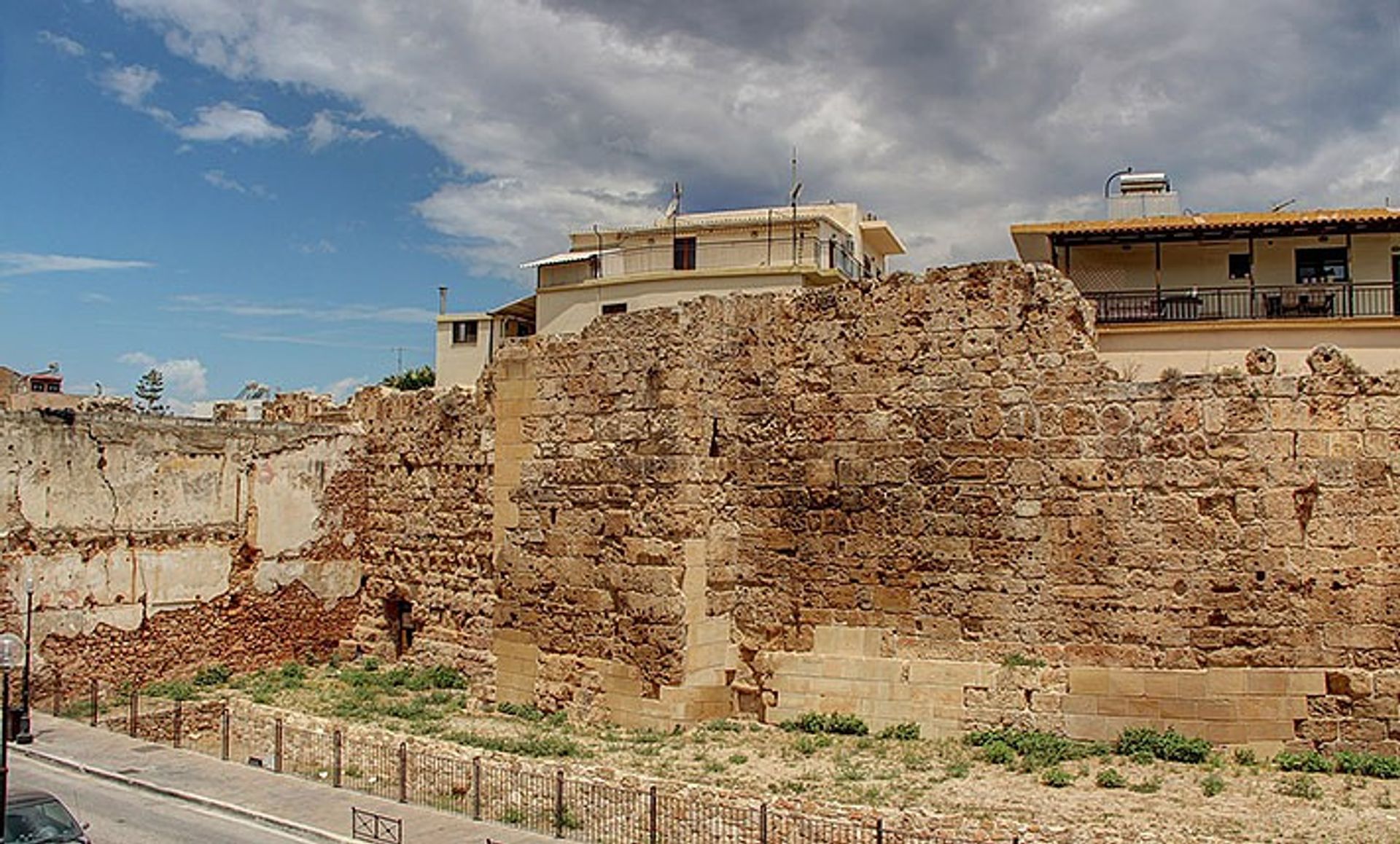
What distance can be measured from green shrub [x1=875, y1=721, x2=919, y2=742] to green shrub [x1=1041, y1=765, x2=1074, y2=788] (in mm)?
1759

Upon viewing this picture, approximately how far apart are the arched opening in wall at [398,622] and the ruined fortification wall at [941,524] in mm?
4460

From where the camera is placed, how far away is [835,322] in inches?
564

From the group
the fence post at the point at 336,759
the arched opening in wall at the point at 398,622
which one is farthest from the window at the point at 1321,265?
the fence post at the point at 336,759

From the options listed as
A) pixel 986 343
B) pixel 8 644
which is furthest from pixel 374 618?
pixel 986 343

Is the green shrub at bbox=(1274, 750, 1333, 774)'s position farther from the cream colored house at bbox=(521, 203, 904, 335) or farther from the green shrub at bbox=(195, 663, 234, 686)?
the cream colored house at bbox=(521, 203, 904, 335)

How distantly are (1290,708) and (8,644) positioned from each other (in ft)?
42.2

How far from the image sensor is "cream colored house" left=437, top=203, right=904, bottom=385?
3238 centimetres

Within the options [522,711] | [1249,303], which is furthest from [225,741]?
[1249,303]

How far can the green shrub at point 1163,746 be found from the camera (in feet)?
39.0

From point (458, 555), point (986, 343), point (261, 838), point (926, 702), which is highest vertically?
point (986, 343)

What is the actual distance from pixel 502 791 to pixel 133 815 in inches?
141

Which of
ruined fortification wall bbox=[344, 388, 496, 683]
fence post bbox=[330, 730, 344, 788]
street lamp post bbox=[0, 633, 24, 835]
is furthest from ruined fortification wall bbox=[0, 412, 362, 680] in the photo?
fence post bbox=[330, 730, 344, 788]

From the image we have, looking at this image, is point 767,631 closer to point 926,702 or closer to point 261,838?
point 926,702

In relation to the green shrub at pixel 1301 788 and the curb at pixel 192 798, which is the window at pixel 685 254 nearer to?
the curb at pixel 192 798
